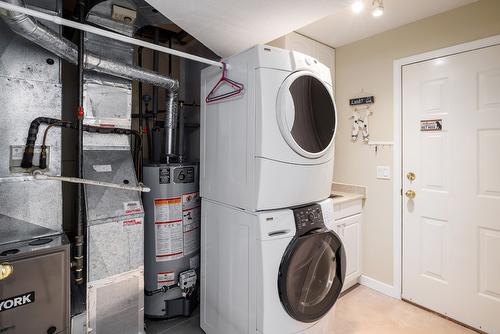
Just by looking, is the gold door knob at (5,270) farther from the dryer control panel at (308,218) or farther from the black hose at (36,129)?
the dryer control panel at (308,218)

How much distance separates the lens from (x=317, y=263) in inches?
67.1

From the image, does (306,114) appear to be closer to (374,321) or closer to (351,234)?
(351,234)

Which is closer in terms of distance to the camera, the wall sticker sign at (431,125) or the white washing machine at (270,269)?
the white washing machine at (270,269)

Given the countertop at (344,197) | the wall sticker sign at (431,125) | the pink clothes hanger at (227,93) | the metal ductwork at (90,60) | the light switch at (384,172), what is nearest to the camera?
the metal ductwork at (90,60)

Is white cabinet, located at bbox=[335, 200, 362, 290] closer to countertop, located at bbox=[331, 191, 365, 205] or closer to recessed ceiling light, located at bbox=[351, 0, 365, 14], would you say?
countertop, located at bbox=[331, 191, 365, 205]

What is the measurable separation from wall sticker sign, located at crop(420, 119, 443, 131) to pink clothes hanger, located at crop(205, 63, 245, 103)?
70.7 inches

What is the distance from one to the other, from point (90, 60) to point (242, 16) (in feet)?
3.23

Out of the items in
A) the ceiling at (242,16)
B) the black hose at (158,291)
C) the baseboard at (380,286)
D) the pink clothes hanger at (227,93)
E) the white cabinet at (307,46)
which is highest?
the white cabinet at (307,46)

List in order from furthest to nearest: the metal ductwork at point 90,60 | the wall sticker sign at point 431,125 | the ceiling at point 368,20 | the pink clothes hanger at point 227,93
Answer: the wall sticker sign at point 431,125, the ceiling at point 368,20, the pink clothes hanger at point 227,93, the metal ductwork at point 90,60

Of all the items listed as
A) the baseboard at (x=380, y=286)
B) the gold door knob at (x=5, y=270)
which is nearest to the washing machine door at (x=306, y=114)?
the gold door knob at (x=5, y=270)

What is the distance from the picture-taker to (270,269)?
4.86 ft

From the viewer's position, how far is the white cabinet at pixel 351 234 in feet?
8.24

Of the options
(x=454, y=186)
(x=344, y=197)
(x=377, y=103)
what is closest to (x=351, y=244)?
(x=344, y=197)

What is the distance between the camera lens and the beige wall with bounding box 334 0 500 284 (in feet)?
7.64
